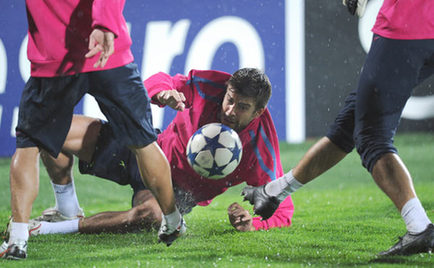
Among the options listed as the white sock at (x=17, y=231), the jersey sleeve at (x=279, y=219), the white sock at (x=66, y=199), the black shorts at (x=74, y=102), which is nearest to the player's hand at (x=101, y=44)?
the black shorts at (x=74, y=102)

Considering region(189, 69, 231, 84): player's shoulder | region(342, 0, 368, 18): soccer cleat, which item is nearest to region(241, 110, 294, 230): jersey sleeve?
region(189, 69, 231, 84): player's shoulder

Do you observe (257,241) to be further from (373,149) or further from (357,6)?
(357,6)

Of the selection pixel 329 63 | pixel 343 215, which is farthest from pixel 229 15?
pixel 343 215

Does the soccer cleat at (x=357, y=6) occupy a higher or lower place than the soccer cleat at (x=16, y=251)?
higher

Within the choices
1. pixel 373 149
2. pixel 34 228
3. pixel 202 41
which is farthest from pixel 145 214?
pixel 202 41

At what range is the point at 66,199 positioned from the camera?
4191 millimetres

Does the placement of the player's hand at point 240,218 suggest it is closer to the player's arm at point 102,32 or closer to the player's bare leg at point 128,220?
the player's bare leg at point 128,220

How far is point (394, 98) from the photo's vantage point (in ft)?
9.77

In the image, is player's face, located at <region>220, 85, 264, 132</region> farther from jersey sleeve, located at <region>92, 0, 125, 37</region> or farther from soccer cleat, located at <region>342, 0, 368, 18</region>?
jersey sleeve, located at <region>92, 0, 125, 37</region>

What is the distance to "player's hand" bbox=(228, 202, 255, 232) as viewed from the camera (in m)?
3.92

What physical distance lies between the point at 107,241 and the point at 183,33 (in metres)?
5.01

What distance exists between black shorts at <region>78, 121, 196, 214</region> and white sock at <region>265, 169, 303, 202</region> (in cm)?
75

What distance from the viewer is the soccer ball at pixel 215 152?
153 inches

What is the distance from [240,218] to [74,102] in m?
1.44
